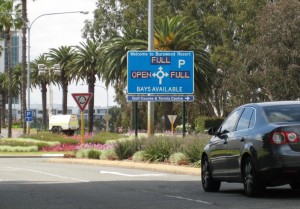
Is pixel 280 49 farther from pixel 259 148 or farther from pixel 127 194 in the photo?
pixel 259 148

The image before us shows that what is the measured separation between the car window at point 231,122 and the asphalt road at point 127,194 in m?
1.21

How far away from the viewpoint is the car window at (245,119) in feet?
47.6

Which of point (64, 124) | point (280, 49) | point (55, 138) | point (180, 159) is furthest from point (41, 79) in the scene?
point (180, 159)

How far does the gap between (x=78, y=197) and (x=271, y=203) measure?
14.1ft

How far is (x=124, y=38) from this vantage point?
67.7 meters

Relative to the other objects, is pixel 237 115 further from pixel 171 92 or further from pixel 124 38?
pixel 124 38

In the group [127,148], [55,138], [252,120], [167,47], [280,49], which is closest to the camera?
[252,120]

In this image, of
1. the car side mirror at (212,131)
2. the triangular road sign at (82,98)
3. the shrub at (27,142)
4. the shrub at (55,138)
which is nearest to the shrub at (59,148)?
the shrub at (27,142)

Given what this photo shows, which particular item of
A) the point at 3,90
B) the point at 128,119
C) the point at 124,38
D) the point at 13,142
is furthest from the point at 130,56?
the point at 3,90

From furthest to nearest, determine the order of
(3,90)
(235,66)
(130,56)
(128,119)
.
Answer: (3,90), (128,119), (235,66), (130,56)

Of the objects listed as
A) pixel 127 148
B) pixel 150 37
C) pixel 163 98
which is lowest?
pixel 127 148

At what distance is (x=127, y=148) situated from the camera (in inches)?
1261

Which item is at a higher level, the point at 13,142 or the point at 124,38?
the point at 124,38

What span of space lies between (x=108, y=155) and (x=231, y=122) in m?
18.5
